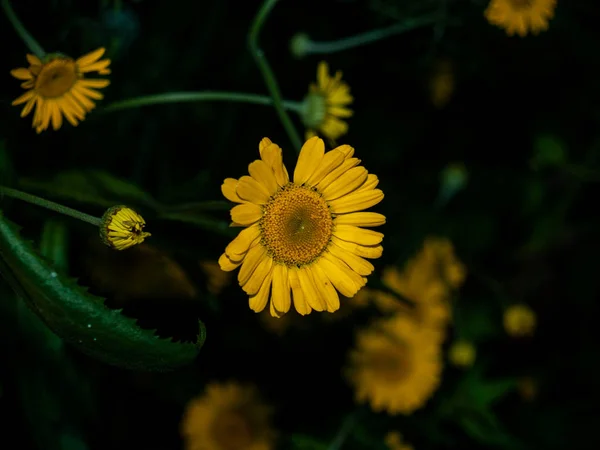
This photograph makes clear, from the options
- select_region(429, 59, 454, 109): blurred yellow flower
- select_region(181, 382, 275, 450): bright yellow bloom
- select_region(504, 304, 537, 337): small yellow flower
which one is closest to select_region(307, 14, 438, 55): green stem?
select_region(429, 59, 454, 109): blurred yellow flower

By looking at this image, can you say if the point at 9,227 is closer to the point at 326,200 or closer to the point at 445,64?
the point at 326,200

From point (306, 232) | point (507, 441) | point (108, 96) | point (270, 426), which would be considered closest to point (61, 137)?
point (108, 96)

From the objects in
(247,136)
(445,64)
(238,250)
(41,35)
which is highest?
(445,64)

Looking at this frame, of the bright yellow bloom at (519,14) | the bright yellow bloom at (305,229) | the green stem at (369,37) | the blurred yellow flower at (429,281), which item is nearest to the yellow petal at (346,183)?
the bright yellow bloom at (305,229)

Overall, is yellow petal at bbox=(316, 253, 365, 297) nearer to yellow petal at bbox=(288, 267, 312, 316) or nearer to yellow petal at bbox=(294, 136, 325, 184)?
yellow petal at bbox=(288, 267, 312, 316)

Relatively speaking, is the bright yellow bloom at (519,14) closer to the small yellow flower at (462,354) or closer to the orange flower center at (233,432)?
the small yellow flower at (462,354)

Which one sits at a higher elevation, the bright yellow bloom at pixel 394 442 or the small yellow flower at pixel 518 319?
the small yellow flower at pixel 518 319
